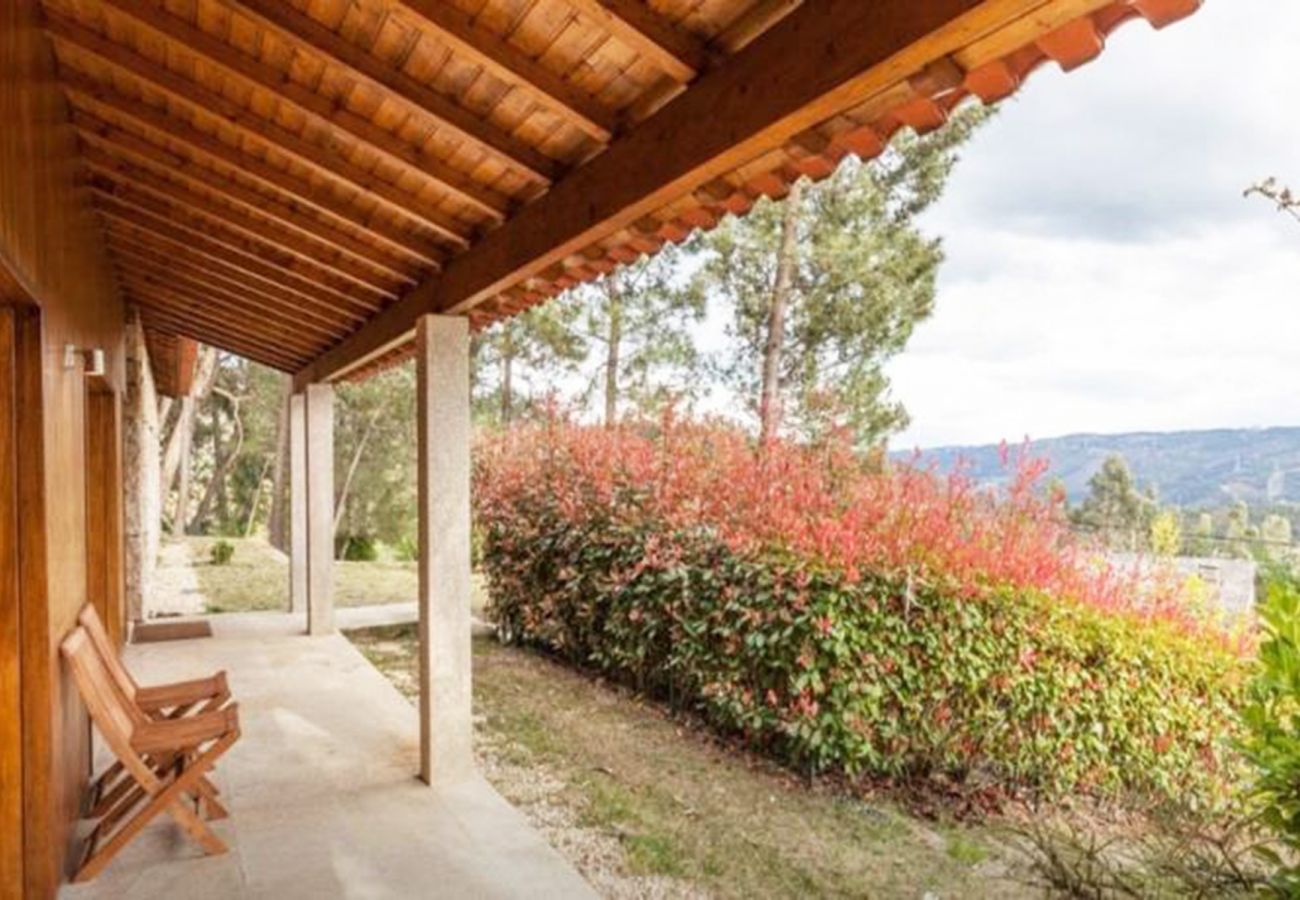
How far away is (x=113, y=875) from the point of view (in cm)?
378

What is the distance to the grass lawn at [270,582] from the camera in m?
12.0

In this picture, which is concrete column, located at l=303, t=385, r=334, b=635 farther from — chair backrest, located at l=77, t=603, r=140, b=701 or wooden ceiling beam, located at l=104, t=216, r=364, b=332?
chair backrest, located at l=77, t=603, r=140, b=701

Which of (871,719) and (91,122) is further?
(871,719)

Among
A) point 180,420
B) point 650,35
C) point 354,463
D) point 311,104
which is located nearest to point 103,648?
point 311,104

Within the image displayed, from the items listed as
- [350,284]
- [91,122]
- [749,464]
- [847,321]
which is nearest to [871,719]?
[749,464]

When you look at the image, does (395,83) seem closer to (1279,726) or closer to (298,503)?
(1279,726)

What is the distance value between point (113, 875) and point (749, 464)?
4456 millimetres

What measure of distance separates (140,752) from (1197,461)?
46.7 feet

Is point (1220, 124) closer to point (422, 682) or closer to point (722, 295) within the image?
point (722, 295)

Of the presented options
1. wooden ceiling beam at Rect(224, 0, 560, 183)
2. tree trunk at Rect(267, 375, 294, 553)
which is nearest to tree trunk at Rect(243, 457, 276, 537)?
tree trunk at Rect(267, 375, 294, 553)

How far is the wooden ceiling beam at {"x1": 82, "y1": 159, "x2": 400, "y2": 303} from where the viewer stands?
184 inches

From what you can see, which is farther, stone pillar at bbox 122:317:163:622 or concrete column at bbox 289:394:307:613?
concrete column at bbox 289:394:307:613

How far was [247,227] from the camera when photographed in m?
5.02

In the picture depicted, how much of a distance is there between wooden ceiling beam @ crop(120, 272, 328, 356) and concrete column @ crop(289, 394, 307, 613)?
31.6 inches
